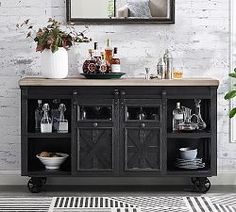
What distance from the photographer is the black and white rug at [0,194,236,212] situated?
4812 millimetres

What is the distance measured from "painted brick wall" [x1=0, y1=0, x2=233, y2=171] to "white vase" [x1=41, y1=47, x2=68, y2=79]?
335 millimetres

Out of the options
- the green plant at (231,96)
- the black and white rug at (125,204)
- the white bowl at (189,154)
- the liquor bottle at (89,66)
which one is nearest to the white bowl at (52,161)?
the black and white rug at (125,204)

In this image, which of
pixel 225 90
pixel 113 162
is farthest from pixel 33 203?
pixel 225 90

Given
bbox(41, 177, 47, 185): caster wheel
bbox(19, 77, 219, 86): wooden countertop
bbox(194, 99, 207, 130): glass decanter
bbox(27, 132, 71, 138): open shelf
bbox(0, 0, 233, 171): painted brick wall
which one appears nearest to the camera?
bbox(19, 77, 219, 86): wooden countertop

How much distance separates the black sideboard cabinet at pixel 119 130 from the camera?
5289mm

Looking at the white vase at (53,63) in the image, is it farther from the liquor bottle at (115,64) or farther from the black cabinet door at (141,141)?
the black cabinet door at (141,141)

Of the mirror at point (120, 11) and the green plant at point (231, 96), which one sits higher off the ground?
the mirror at point (120, 11)

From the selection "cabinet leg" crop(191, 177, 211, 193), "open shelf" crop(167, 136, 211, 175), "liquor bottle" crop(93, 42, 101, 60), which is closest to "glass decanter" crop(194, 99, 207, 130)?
"open shelf" crop(167, 136, 211, 175)

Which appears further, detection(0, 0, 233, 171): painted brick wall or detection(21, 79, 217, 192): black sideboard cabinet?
detection(0, 0, 233, 171): painted brick wall

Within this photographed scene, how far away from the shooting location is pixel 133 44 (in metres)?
5.72

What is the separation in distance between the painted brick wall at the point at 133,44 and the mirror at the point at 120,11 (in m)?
0.07

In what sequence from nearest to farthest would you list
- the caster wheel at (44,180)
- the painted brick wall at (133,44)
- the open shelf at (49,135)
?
the open shelf at (49,135), the caster wheel at (44,180), the painted brick wall at (133,44)

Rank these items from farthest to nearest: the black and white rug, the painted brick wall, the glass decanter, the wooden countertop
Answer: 1. the painted brick wall
2. the glass decanter
3. the wooden countertop
4. the black and white rug

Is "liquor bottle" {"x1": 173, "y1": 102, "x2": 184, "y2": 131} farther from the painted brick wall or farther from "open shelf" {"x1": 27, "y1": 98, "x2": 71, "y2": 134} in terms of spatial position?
"open shelf" {"x1": 27, "y1": 98, "x2": 71, "y2": 134}
